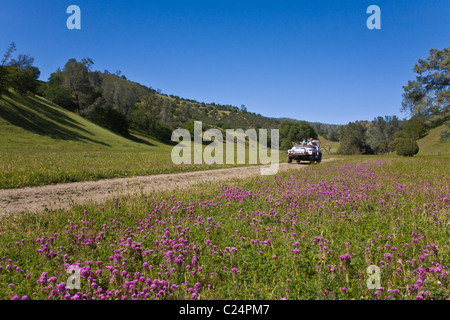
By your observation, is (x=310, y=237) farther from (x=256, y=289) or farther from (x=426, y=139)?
(x=426, y=139)

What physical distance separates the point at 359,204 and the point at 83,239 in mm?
7080

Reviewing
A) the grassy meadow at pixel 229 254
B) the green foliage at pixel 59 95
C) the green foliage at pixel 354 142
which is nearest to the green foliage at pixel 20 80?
the green foliage at pixel 59 95

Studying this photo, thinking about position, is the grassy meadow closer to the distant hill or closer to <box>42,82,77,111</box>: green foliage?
the distant hill

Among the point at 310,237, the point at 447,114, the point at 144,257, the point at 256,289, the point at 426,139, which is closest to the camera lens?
the point at 256,289

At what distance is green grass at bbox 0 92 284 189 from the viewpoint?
12.7 m

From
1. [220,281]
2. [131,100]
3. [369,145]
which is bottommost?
[220,281]

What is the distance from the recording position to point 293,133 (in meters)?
131

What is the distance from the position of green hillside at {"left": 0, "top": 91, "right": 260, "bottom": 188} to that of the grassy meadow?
754 cm

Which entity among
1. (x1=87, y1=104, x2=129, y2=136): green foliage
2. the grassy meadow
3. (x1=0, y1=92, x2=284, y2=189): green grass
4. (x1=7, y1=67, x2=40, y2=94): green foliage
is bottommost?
the grassy meadow

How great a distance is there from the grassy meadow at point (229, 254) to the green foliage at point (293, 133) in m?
118

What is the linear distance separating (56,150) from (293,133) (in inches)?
4552

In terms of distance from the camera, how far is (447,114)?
32906 mm

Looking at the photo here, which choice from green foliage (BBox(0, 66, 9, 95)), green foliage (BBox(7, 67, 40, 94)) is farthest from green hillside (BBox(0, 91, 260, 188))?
green foliage (BBox(7, 67, 40, 94))
